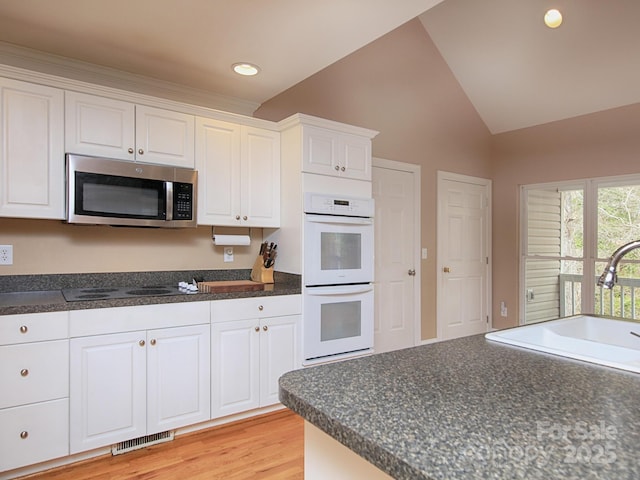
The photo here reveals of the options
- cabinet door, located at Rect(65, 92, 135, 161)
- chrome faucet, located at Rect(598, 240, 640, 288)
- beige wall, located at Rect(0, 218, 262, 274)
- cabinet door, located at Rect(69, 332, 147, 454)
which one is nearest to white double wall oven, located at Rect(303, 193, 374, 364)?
beige wall, located at Rect(0, 218, 262, 274)

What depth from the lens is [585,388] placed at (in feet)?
2.84

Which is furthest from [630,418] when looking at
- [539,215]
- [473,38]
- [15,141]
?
[539,215]

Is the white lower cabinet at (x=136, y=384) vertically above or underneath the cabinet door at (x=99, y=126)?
underneath

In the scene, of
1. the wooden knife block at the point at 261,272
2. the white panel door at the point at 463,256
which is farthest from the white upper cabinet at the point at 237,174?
the white panel door at the point at 463,256

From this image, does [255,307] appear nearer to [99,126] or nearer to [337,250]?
[337,250]

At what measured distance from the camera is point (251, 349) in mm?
2643

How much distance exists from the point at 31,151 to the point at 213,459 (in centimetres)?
195

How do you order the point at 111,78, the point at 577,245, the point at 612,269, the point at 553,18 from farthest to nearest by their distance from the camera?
the point at 577,245
the point at 553,18
the point at 111,78
the point at 612,269

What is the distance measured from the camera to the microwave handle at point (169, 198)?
101 inches

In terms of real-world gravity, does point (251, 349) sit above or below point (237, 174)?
below

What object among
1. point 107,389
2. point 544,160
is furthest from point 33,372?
point 544,160

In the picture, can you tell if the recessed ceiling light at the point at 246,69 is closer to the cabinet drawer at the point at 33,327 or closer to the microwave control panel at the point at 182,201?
the microwave control panel at the point at 182,201

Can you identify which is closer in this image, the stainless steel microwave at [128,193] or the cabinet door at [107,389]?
the cabinet door at [107,389]

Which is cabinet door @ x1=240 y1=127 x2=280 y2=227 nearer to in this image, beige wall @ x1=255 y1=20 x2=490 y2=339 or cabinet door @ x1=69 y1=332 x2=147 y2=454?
beige wall @ x1=255 y1=20 x2=490 y2=339
